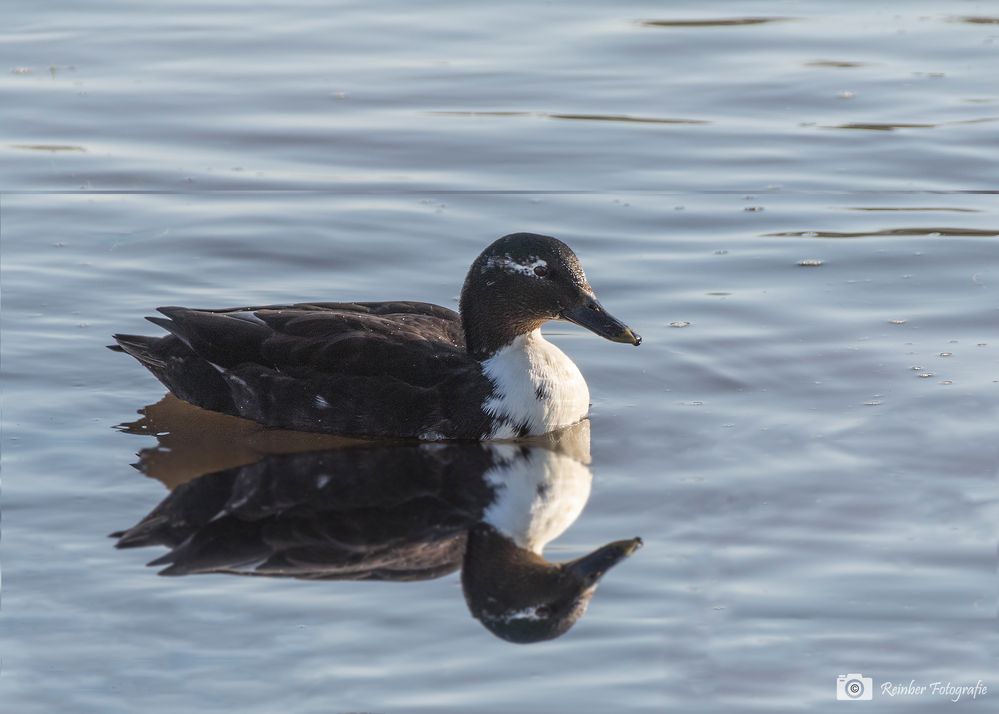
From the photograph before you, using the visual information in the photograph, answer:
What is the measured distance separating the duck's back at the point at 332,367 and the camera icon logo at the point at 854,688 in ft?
9.52

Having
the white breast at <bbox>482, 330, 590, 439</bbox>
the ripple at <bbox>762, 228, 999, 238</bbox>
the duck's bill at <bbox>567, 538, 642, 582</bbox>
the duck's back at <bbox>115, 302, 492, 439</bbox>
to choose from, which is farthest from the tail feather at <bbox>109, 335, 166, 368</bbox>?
the ripple at <bbox>762, 228, 999, 238</bbox>

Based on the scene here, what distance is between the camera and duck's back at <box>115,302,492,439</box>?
28.9 ft

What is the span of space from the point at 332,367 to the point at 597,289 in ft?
7.65

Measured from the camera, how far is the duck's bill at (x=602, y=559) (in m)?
7.32

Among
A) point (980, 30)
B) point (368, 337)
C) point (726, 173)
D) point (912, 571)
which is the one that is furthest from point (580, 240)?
point (980, 30)

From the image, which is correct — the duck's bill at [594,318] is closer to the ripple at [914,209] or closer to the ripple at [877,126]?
the ripple at [914,209]

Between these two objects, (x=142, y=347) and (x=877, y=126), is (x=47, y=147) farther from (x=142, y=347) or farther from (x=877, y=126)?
(x=877, y=126)

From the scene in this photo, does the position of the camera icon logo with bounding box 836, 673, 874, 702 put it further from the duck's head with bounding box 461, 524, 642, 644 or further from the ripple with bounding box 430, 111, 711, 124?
the ripple with bounding box 430, 111, 711, 124

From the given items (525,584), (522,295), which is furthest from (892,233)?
(525,584)

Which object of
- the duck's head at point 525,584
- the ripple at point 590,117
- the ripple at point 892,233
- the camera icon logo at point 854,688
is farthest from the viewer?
the ripple at point 590,117

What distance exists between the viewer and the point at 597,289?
10.6 meters

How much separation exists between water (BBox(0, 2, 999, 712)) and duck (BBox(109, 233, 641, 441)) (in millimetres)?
359

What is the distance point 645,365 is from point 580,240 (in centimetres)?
189

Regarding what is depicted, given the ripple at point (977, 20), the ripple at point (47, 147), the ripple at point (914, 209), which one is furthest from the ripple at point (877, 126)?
the ripple at point (47, 147)
